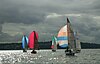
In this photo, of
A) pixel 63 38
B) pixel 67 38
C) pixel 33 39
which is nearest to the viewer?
pixel 67 38

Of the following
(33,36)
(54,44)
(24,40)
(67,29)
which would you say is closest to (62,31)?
(67,29)

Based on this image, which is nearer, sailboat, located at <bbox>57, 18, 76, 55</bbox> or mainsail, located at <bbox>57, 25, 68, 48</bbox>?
sailboat, located at <bbox>57, 18, 76, 55</bbox>

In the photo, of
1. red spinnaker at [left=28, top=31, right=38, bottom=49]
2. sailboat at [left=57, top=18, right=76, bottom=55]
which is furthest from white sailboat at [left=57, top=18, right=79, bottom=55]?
red spinnaker at [left=28, top=31, right=38, bottom=49]

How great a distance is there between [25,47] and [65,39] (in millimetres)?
52656

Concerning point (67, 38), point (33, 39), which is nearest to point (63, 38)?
point (67, 38)

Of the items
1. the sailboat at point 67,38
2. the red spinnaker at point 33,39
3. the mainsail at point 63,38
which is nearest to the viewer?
the sailboat at point 67,38

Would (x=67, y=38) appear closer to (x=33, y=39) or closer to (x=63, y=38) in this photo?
(x=63, y=38)

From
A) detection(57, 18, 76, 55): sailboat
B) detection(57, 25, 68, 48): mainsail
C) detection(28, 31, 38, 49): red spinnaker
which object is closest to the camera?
detection(57, 18, 76, 55): sailboat

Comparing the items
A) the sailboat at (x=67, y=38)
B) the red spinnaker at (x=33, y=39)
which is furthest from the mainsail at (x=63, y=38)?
the red spinnaker at (x=33, y=39)

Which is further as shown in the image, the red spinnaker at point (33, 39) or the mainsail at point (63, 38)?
the red spinnaker at point (33, 39)

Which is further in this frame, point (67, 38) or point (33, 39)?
point (33, 39)

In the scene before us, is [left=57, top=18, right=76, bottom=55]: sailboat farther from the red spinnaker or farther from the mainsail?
the red spinnaker

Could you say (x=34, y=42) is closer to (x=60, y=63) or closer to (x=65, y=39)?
(x=65, y=39)

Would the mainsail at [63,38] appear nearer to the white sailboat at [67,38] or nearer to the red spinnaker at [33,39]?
the white sailboat at [67,38]
